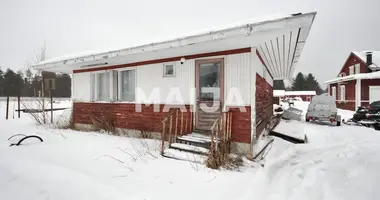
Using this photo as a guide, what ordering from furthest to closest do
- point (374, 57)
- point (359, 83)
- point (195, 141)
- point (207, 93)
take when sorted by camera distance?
point (374, 57), point (359, 83), point (207, 93), point (195, 141)

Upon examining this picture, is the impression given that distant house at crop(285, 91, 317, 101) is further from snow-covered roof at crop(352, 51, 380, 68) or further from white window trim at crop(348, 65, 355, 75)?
snow-covered roof at crop(352, 51, 380, 68)

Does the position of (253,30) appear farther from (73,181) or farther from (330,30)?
(330,30)

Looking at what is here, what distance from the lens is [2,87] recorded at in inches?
1547

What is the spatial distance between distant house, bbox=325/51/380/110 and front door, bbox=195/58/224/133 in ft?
48.9

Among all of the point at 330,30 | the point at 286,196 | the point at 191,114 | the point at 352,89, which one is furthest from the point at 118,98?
the point at 352,89

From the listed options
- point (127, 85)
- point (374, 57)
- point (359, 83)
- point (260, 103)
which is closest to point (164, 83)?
point (127, 85)

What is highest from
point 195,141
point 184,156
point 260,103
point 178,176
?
point 260,103

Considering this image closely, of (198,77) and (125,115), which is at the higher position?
(198,77)

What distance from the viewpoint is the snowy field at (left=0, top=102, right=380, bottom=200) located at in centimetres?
260

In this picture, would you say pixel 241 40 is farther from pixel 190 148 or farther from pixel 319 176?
pixel 319 176

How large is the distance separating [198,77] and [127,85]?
307cm

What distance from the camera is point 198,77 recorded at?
16.9 feet

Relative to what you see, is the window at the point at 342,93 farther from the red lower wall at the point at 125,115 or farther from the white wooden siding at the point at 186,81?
the red lower wall at the point at 125,115

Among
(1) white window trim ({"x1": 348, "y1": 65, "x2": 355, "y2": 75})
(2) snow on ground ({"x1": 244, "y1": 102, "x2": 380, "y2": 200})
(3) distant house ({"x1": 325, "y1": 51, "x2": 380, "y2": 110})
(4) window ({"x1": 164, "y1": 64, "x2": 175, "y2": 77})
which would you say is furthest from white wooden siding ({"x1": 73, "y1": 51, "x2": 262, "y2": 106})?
(1) white window trim ({"x1": 348, "y1": 65, "x2": 355, "y2": 75})
